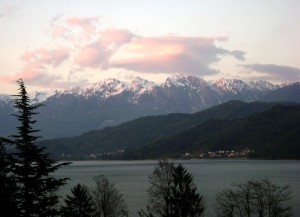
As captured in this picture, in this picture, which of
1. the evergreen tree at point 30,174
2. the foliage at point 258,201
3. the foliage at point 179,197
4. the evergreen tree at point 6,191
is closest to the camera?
Result: the evergreen tree at point 6,191

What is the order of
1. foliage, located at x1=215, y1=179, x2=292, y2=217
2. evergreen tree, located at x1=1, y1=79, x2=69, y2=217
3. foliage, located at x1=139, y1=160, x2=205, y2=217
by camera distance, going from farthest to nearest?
foliage, located at x1=215, y1=179, x2=292, y2=217, foliage, located at x1=139, y1=160, x2=205, y2=217, evergreen tree, located at x1=1, y1=79, x2=69, y2=217

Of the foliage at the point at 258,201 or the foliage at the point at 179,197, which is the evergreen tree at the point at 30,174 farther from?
the foliage at the point at 258,201

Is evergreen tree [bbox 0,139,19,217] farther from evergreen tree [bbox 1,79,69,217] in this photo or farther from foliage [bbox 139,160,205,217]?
foliage [bbox 139,160,205,217]

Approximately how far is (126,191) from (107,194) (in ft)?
282

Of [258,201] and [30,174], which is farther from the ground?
[30,174]

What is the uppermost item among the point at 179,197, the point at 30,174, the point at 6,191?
the point at 30,174

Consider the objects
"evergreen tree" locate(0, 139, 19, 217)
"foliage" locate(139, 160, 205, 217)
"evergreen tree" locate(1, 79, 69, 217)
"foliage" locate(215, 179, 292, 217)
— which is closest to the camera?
"evergreen tree" locate(0, 139, 19, 217)

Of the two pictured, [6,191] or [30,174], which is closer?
[6,191]

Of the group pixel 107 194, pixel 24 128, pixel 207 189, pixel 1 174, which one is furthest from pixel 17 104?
pixel 207 189

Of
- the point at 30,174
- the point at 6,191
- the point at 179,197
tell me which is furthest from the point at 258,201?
the point at 6,191

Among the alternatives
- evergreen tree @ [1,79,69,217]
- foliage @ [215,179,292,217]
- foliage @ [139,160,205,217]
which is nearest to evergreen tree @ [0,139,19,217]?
evergreen tree @ [1,79,69,217]

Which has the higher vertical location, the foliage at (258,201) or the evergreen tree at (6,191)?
the evergreen tree at (6,191)

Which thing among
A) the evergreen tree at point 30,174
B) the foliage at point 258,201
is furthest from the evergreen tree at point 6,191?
the foliage at point 258,201

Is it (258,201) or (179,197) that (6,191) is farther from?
(258,201)
